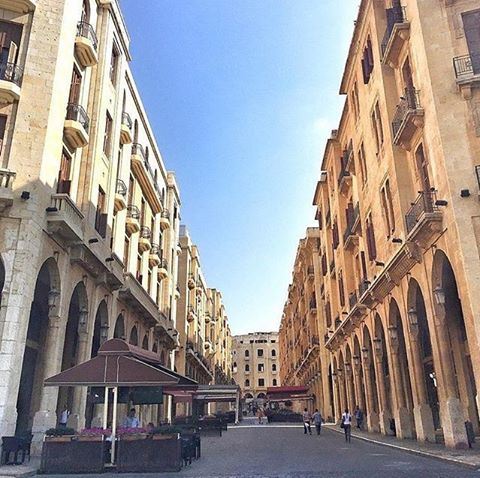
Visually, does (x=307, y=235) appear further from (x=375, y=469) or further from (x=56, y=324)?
(x=375, y=469)

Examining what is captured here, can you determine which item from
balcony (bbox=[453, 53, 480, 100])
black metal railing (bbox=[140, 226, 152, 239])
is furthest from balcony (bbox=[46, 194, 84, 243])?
balcony (bbox=[453, 53, 480, 100])

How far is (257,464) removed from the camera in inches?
569

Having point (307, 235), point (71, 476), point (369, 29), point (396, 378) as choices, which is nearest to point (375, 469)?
point (71, 476)

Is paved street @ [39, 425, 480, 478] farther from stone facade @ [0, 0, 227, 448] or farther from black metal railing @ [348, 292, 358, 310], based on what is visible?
black metal railing @ [348, 292, 358, 310]

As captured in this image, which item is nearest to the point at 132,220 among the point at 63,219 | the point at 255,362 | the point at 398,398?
the point at 63,219

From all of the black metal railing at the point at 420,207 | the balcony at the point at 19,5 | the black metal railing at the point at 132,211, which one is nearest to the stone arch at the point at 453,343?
the black metal railing at the point at 420,207

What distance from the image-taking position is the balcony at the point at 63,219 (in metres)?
17.5

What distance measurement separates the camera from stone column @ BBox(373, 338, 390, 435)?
25.8 m

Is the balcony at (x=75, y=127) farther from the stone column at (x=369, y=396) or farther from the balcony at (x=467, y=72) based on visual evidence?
the stone column at (x=369, y=396)

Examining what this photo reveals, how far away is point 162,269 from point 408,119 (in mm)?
25048

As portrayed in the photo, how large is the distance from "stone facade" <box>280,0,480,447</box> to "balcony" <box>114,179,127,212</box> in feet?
44.1

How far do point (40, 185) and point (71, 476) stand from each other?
375 inches

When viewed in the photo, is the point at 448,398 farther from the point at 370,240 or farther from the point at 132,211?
the point at 132,211

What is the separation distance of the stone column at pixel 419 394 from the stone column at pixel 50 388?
545 inches
